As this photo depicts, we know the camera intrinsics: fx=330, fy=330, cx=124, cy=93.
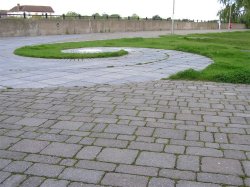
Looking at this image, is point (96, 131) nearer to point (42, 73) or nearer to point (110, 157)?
point (110, 157)

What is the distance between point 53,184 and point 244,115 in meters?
3.27

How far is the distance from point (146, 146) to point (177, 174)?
738 mm

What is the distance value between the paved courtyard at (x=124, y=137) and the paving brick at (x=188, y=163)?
0.03 ft

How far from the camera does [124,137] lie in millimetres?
4129

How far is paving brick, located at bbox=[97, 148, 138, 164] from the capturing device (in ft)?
11.4

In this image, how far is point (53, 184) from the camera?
3000 millimetres

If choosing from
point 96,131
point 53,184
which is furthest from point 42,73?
point 53,184

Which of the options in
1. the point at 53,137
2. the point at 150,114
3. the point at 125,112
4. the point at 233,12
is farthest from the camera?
the point at 233,12

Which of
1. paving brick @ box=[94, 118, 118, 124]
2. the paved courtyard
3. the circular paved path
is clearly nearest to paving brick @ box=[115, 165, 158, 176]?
the paved courtyard

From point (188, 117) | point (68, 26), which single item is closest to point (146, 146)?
point (188, 117)

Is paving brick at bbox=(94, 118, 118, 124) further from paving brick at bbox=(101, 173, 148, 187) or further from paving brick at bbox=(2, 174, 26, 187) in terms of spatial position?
paving brick at bbox=(2, 174, 26, 187)

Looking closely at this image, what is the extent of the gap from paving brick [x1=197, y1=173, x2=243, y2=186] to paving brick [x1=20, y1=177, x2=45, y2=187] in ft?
4.85

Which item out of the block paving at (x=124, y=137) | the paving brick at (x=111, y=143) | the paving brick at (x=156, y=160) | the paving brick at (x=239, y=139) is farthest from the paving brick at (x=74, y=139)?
the paving brick at (x=239, y=139)

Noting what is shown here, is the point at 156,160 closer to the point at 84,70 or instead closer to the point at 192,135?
the point at 192,135
